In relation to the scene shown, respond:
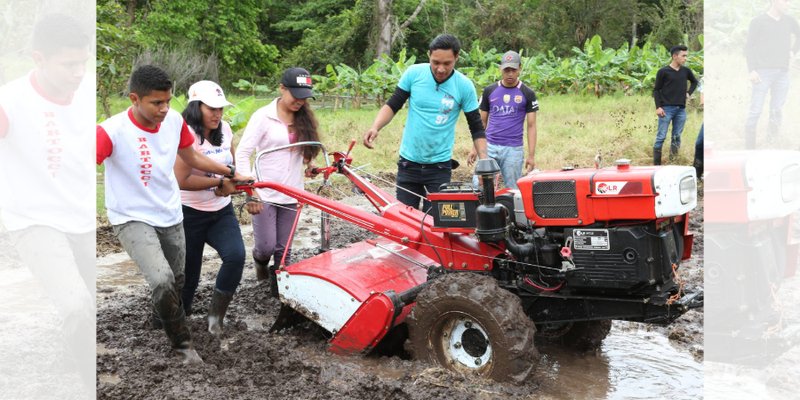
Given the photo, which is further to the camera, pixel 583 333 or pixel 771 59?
pixel 771 59

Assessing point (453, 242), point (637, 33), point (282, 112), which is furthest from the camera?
point (637, 33)

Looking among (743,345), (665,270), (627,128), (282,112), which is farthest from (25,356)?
(627,128)

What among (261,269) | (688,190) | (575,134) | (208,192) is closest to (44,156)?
(208,192)

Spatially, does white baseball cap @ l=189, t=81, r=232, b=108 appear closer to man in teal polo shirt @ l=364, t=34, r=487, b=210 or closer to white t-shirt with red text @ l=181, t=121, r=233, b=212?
white t-shirt with red text @ l=181, t=121, r=233, b=212

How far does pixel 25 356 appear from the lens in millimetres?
4660

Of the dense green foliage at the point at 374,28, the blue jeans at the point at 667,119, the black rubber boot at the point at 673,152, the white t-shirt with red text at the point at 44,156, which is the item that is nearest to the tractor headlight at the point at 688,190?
the white t-shirt with red text at the point at 44,156

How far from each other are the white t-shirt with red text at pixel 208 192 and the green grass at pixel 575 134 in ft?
13.9

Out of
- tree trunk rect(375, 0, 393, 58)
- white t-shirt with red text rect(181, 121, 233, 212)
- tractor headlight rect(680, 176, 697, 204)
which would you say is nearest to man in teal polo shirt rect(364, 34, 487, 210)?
white t-shirt with red text rect(181, 121, 233, 212)

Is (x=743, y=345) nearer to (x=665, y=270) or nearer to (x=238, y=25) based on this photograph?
(x=665, y=270)

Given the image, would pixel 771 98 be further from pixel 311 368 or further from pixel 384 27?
pixel 384 27

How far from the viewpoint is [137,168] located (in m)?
4.11

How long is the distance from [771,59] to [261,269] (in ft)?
16.0

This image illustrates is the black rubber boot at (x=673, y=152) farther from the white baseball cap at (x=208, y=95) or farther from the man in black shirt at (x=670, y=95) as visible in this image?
the white baseball cap at (x=208, y=95)

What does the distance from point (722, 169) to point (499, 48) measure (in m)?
32.3
